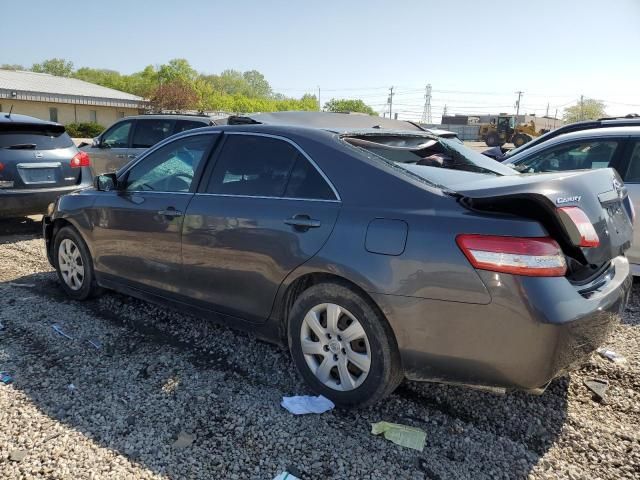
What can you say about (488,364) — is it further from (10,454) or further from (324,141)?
(10,454)

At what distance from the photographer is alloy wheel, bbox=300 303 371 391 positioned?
2.93 metres

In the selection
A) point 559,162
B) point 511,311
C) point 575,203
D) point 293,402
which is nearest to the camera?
point 511,311

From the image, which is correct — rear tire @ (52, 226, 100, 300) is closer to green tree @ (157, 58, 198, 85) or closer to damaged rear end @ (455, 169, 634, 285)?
damaged rear end @ (455, 169, 634, 285)

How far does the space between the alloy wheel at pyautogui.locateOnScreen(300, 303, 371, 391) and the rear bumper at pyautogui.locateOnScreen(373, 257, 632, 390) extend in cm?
26

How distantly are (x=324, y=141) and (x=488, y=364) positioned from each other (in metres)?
1.61

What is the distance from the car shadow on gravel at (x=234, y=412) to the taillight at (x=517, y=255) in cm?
99

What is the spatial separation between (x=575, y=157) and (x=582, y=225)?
3473mm

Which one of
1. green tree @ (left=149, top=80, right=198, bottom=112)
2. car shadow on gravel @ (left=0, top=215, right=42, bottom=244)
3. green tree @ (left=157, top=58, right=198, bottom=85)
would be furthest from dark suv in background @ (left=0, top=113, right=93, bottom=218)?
green tree @ (left=157, top=58, right=198, bottom=85)

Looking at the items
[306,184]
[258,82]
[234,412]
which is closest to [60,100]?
[306,184]

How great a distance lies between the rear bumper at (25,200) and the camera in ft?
22.5

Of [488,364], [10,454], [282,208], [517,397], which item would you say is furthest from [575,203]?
[10,454]

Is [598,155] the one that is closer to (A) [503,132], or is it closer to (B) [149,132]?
(B) [149,132]

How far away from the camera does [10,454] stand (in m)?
2.60

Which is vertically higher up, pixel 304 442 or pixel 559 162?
pixel 559 162
